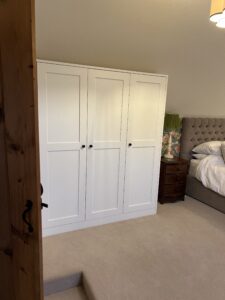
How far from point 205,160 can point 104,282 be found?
236 cm

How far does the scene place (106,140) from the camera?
264 centimetres

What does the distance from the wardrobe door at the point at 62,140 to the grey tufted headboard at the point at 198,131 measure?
1.97 metres

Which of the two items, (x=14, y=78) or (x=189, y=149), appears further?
(x=189, y=149)

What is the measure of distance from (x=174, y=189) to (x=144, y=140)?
3.57 ft

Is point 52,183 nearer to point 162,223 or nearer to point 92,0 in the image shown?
point 162,223

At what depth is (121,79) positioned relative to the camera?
8.41 feet

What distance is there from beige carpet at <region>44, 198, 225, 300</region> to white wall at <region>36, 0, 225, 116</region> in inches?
74.6

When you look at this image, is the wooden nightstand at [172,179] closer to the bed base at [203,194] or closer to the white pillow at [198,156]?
the bed base at [203,194]

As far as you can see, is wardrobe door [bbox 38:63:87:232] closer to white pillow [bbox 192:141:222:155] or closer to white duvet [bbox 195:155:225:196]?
white duvet [bbox 195:155:225:196]

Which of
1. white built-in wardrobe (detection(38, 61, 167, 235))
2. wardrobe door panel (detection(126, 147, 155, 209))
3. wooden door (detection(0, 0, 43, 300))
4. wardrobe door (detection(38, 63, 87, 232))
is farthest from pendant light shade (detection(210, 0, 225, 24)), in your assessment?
wardrobe door panel (detection(126, 147, 155, 209))

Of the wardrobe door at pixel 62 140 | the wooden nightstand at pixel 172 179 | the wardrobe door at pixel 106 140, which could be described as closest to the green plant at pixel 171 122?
the wooden nightstand at pixel 172 179

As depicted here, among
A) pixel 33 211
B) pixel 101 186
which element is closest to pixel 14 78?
pixel 33 211

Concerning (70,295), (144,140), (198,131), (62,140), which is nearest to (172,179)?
(144,140)

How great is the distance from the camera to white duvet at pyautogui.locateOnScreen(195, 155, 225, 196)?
3202mm
